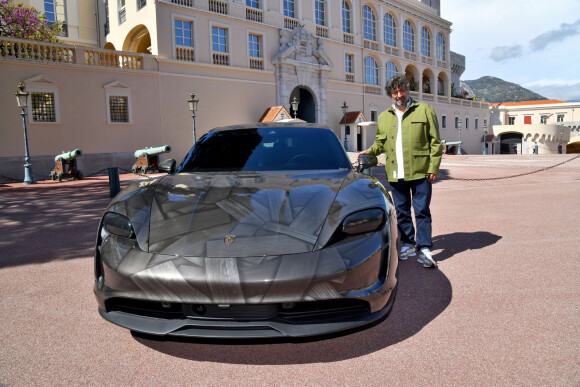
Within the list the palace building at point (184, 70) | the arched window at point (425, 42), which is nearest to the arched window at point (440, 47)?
the arched window at point (425, 42)

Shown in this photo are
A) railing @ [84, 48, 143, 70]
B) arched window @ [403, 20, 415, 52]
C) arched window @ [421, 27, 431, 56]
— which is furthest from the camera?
arched window @ [421, 27, 431, 56]

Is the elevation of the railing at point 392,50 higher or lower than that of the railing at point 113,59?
higher

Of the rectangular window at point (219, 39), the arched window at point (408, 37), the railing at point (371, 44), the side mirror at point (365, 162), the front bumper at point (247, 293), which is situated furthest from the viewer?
the arched window at point (408, 37)

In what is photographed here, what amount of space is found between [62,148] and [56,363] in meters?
20.4

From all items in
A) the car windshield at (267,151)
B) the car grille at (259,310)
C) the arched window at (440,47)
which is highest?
the arched window at (440,47)

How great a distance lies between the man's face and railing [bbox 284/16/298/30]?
26.6 metres

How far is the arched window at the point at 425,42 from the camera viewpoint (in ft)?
139

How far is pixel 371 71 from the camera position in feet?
118

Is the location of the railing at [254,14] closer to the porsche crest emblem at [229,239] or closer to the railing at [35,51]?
the railing at [35,51]

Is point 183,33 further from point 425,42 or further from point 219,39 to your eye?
point 425,42

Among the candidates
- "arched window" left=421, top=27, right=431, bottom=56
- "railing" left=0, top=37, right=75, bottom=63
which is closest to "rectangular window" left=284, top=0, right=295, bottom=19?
"railing" left=0, top=37, right=75, bottom=63

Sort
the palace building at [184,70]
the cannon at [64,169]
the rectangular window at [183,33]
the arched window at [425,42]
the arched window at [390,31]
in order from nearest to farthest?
the cannon at [64,169]
the palace building at [184,70]
the rectangular window at [183,33]
the arched window at [390,31]
the arched window at [425,42]

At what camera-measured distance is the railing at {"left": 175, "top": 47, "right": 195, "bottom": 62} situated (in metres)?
23.3

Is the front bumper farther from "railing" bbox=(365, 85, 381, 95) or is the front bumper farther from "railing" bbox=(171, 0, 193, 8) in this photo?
"railing" bbox=(365, 85, 381, 95)
